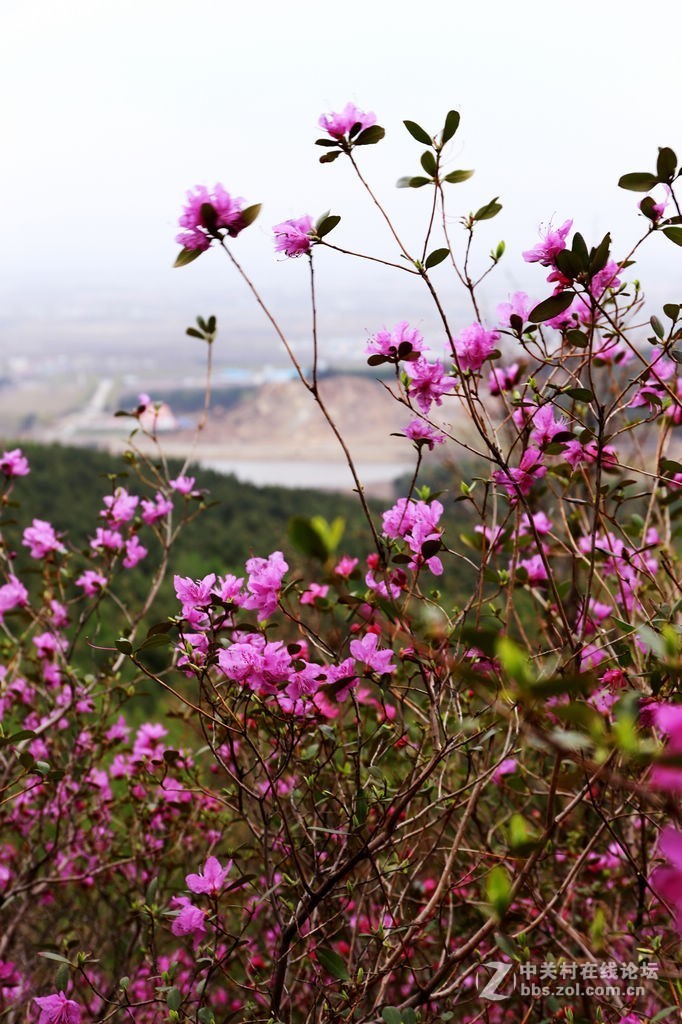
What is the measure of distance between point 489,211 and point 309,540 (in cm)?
108

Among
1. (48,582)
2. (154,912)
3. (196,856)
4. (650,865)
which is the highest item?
(48,582)

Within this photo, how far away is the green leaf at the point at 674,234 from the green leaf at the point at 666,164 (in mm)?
87

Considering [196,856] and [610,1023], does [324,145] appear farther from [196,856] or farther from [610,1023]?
[196,856]

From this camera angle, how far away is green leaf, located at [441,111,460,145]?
4.08 ft

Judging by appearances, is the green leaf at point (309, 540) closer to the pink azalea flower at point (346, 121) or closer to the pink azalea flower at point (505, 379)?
the pink azalea flower at point (346, 121)

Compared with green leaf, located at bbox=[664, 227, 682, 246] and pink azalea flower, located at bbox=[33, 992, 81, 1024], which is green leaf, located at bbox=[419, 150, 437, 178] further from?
pink azalea flower, located at bbox=[33, 992, 81, 1024]

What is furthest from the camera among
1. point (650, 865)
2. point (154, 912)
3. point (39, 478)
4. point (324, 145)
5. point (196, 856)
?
point (39, 478)

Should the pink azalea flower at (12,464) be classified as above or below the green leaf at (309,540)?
below

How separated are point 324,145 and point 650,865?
68.0 inches

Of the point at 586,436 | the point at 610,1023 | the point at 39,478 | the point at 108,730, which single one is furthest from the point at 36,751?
the point at 39,478

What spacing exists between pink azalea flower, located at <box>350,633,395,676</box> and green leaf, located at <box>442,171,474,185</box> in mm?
837

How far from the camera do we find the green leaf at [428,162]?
1.30m

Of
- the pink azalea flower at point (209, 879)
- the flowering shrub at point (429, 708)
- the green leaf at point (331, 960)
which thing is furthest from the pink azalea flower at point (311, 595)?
the green leaf at point (331, 960)

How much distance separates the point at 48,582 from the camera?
7.64 ft
